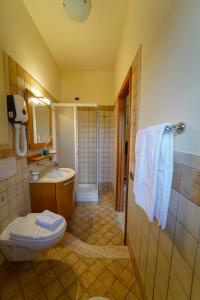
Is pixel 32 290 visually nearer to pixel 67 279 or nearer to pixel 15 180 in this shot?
pixel 67 279

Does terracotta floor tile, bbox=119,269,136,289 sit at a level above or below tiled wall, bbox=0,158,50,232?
below

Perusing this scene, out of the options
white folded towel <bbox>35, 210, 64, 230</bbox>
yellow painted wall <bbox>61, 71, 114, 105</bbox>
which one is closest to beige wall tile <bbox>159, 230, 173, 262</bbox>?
white folded towel <bbox>35, 210, 64, 230</bbox>

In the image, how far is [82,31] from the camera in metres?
1.93

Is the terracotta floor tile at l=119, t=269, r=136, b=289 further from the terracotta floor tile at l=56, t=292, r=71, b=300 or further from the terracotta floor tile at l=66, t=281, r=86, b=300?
the terracotta floor tile at l=56, t=292, r=71, b=300

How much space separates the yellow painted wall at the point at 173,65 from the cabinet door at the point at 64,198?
1.34 m

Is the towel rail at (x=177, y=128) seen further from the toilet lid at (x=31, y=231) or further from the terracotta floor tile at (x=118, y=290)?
the terracotta floor tile at (x=118, y=290)

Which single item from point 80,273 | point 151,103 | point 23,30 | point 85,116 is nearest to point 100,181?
point 85,116

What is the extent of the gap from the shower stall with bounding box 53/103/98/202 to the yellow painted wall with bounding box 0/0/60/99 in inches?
23.1

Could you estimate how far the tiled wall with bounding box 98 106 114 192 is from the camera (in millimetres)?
3205

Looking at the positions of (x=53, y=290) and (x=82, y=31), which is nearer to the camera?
(x=53, y=290)

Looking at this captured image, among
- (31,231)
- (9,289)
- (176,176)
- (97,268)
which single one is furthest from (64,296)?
(176,176)

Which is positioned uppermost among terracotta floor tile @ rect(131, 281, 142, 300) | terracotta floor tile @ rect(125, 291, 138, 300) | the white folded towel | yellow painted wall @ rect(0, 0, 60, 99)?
yellow painted wall @ rect(0, 0, 60, 99)

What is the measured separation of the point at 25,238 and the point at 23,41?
2055 millimetres

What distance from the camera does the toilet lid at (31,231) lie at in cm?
117
